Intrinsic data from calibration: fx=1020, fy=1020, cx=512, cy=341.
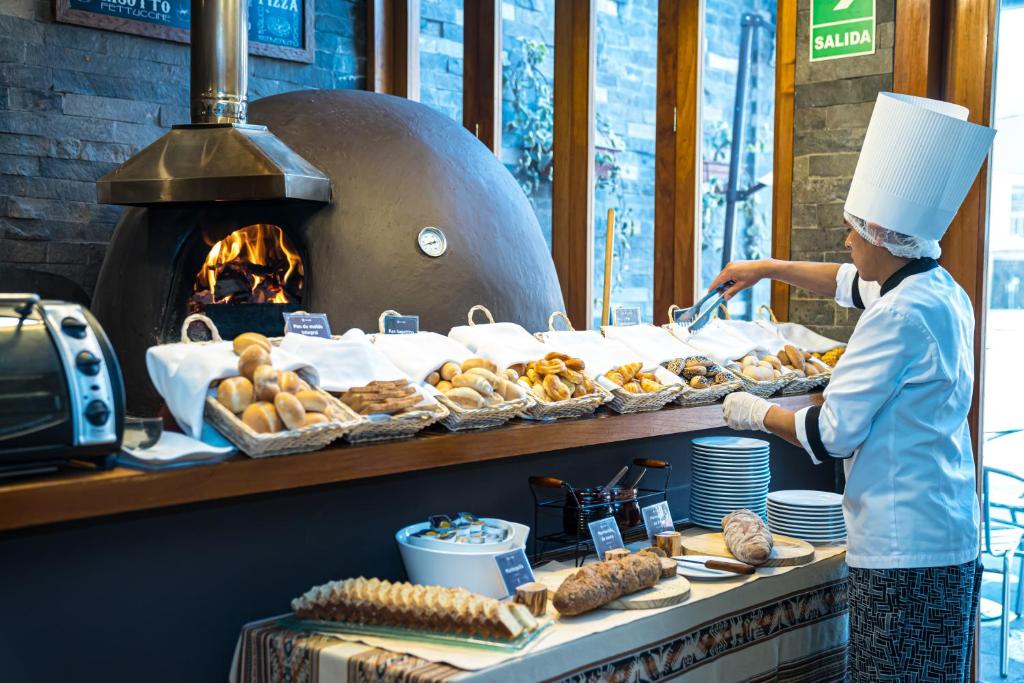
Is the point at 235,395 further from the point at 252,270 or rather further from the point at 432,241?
the point at 252,270

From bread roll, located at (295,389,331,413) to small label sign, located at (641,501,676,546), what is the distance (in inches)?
38.9

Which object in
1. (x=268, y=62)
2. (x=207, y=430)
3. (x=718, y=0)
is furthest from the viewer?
(x=268, y=62)

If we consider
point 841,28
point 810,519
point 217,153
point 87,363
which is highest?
point 841,28

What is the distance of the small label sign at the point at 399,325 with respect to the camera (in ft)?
8.25

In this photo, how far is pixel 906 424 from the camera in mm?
2258

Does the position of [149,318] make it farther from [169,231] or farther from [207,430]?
[207,430]

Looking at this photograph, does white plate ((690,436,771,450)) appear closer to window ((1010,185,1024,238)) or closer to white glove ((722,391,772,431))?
white glove ((722,391,772,431))

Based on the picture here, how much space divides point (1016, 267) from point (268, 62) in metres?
3.48

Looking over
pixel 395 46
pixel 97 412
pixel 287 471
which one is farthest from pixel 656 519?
pixel 395 46

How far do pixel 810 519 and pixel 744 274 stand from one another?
0.83m

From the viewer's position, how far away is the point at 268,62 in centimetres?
501

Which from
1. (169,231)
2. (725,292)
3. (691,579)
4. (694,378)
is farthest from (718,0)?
(691,579)

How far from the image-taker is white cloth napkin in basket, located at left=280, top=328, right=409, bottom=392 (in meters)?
2.07

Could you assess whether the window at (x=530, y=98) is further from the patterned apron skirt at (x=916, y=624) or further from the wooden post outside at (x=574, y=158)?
the patterned apron skirt at (x=916, y=624)
